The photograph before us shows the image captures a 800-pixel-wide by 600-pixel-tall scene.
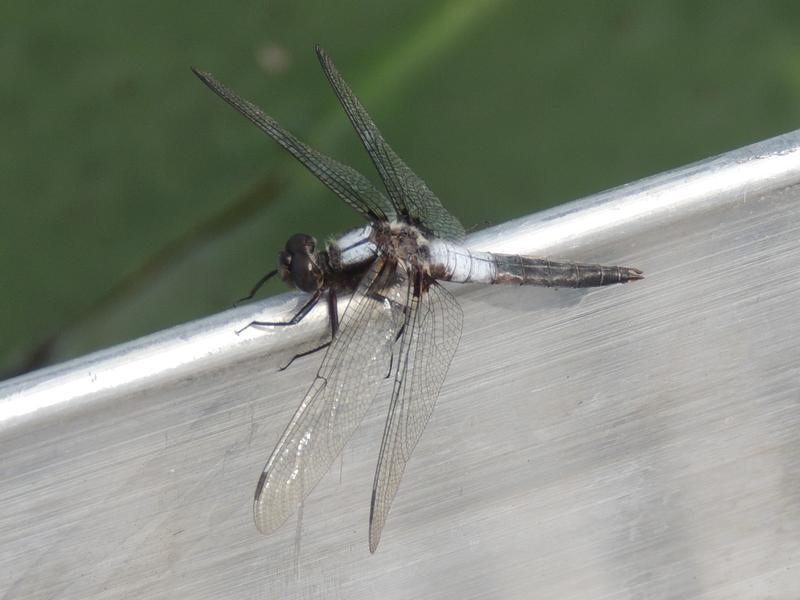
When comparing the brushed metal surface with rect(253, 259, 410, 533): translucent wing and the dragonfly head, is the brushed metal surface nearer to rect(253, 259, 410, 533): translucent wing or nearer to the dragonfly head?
rect(253, 259, 410, 533): translucent wing

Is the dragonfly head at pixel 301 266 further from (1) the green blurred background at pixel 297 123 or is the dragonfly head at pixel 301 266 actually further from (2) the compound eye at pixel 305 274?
(1) the green blurred background at pixel 297 123

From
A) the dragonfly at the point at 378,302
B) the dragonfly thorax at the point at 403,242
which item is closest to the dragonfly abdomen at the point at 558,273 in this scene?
the dragonfly at the point at 378,302

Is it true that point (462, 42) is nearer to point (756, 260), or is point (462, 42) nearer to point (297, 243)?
point (297, 243)

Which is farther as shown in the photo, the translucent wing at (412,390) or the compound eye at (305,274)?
the compound eye at (305,274)

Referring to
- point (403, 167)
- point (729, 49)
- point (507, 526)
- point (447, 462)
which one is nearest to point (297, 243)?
point (403, 167)

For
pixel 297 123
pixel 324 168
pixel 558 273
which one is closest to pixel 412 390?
pixel 558 273

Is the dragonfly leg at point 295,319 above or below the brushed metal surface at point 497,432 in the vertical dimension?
above
